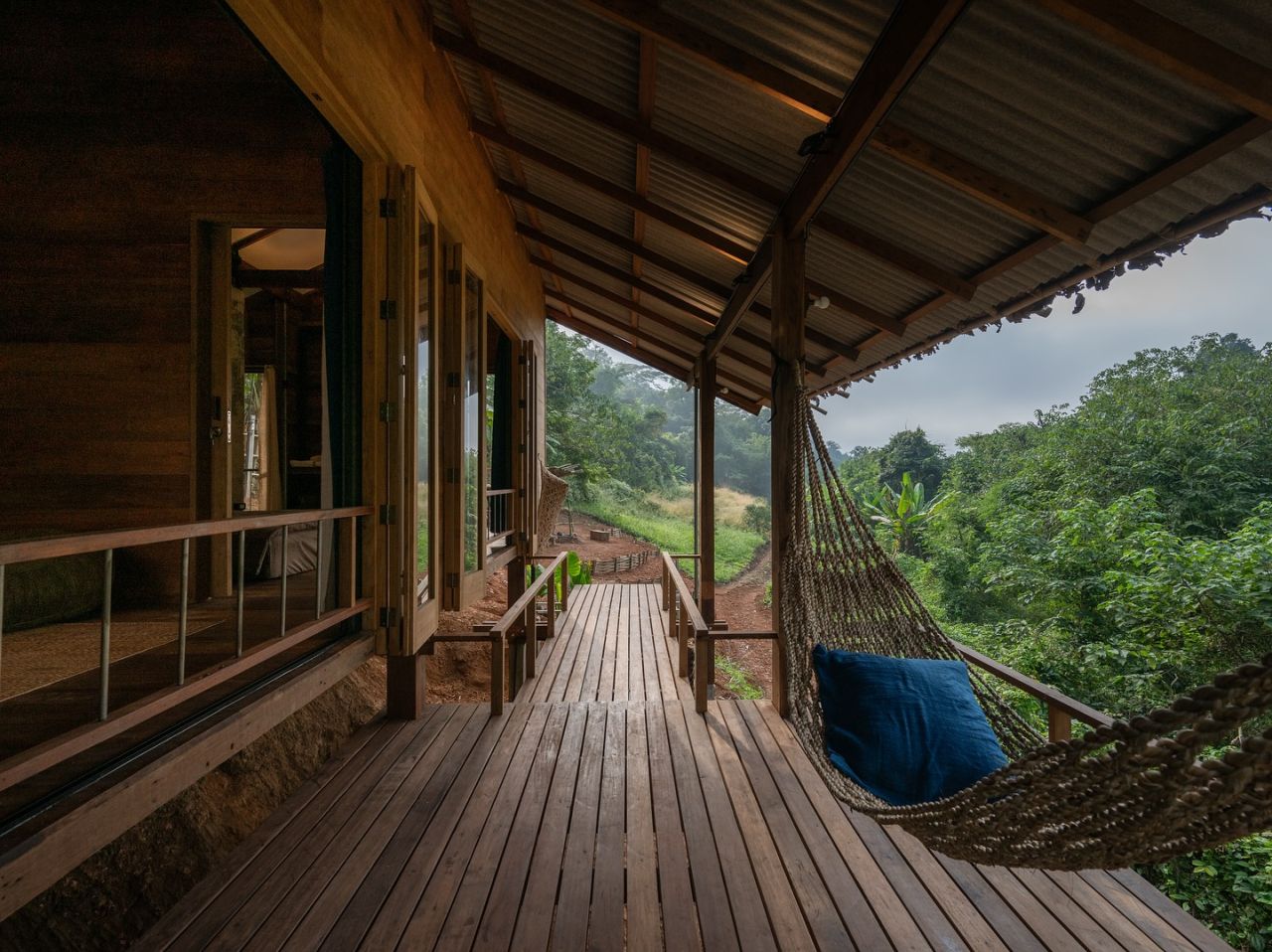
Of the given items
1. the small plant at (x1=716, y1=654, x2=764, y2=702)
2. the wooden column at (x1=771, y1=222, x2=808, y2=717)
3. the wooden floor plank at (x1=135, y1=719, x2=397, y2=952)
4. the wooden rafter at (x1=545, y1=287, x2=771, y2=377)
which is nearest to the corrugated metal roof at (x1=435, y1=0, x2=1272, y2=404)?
the wooden column at (x1=771, y1=222, x2=808, y2=717)

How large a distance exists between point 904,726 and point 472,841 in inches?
55.1

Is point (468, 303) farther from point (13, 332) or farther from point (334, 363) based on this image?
point (13, 332)

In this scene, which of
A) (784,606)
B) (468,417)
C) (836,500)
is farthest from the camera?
(468,417)

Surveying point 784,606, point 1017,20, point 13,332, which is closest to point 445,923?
point 784,606

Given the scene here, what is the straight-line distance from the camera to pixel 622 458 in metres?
21.0

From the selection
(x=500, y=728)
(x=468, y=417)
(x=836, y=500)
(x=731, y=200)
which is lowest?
(x=500, y=728)

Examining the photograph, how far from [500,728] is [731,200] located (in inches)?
113

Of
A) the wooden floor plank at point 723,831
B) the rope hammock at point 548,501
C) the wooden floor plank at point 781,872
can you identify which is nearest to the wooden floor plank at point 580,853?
the wooden floor plank at point 723,831

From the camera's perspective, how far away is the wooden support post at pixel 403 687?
9.64ft

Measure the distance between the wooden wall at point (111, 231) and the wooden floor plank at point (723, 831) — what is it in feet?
9.35

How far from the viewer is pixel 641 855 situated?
1.90m

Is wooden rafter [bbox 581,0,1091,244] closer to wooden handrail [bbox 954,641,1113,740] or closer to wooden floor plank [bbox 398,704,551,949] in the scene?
wooden handrail [bbox 954,641,1113,740]

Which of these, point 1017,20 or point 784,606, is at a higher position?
point 1017,20

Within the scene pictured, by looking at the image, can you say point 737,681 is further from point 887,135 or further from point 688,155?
point 887,135
